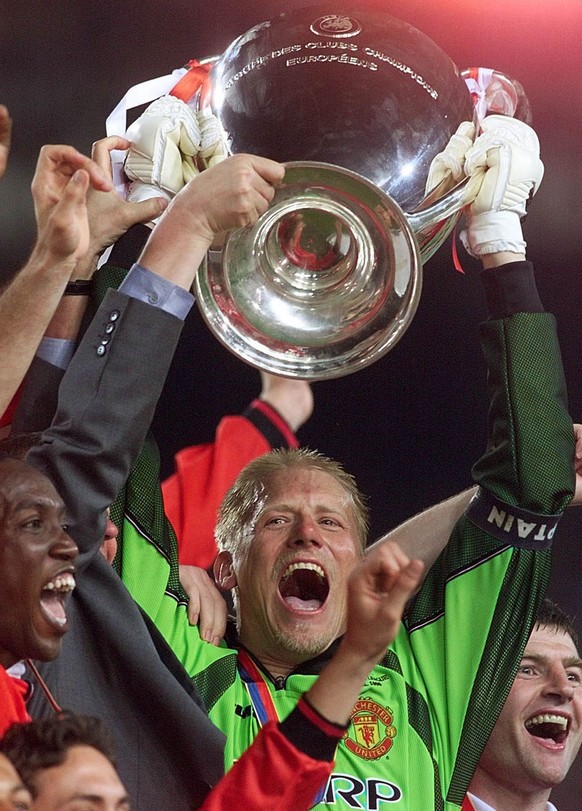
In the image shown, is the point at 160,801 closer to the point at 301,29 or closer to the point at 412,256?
the point at 412,256

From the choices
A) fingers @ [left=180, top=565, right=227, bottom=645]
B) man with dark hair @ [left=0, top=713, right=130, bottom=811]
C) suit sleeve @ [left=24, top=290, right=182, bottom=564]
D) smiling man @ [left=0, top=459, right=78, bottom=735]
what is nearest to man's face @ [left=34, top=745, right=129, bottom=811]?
man with dark hair @ [left=0, top=713, right=130, bottom=811]

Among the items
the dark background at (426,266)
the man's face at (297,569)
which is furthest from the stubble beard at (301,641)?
the dark background at (426,266)

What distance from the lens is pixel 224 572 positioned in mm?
2018

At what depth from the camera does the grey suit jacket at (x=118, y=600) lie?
4.93ft

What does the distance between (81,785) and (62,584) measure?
241 millimetres

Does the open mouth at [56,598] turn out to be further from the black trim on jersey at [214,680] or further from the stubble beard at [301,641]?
the stubble beard at [301,641]

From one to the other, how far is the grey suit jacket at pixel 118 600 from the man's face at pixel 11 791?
0.18 meters

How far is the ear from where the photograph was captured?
201cm

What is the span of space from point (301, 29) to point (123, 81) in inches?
23.8

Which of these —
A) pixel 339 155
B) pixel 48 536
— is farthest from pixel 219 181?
pixel 48 536

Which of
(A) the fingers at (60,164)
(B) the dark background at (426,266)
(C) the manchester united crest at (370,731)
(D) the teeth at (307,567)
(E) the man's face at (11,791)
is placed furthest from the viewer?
(B) the dark background at (426,266)

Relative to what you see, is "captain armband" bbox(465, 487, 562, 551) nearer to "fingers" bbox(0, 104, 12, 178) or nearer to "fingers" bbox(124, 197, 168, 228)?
"fingers" bbox(124, 197, 168, 228)

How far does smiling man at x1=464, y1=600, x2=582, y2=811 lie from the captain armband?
12.3 inches

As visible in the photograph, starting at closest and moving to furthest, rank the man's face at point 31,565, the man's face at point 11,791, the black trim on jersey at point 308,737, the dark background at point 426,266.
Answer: the man's face at point 11,791 → the black trim on jersey at point 308,737 → the man's face at point 31,565 → the dark background at point 426,266
